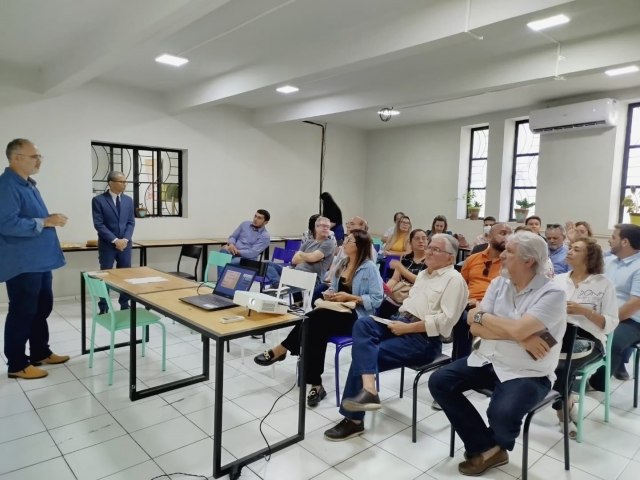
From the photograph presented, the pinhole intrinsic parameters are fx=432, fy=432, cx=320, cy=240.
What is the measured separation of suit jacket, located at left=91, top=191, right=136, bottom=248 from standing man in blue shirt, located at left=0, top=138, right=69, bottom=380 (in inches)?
59.2

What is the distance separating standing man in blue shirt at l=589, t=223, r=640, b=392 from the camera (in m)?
2.78

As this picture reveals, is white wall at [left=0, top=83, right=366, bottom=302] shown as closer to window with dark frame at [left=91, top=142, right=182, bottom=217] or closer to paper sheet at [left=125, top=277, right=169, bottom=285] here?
window with dark frame at [left=91, top=142, right=182, bottom=217]

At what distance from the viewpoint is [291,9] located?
3.48m

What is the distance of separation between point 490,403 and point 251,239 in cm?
391

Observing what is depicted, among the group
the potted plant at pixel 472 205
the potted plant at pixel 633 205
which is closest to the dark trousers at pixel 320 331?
the potted plant at pixel 633 205

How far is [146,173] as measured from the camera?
6.49 meters

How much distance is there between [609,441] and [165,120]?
20.4ft

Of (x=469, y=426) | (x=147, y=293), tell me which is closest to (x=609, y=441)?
(x=469, y=426)

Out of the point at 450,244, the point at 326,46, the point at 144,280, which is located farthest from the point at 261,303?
the point at 326,46

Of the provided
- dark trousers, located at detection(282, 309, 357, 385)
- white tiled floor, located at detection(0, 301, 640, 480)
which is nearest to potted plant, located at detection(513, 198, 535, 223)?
white tiled floor, located at detection(0, 301, 640, 480)

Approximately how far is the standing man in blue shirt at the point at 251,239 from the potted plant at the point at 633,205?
4561mm

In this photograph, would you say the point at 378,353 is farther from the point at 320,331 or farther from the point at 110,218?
the point at 110,218

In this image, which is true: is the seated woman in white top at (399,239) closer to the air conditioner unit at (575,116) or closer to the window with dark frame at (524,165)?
the window with dark frame at (524,165)

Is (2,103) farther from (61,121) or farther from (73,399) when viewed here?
(73,399)
